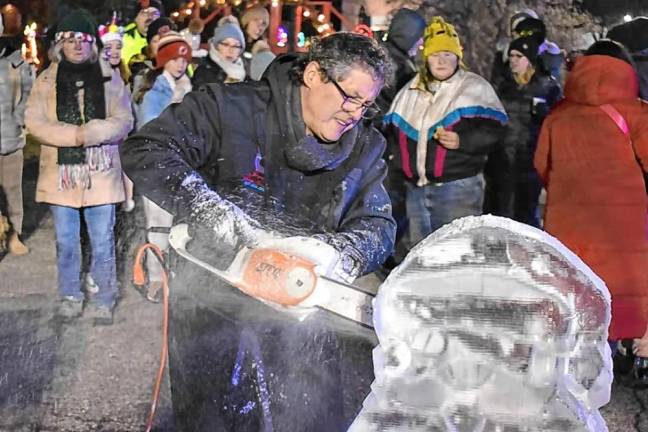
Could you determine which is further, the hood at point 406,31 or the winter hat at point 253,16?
the winter hat at point 253,16

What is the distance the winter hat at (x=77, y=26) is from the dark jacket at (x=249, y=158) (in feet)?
9.82

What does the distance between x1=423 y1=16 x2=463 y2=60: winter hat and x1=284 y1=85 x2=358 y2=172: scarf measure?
2925mm

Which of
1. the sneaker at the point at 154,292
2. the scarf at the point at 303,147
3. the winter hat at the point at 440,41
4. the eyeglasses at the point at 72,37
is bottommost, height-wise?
the sneaker at the point at 154,292

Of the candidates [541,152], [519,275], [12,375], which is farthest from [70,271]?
[519,275]

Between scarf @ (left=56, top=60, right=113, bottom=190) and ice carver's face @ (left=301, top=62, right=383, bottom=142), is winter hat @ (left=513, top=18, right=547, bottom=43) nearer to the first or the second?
scarf @ (left=56, top=60, right=113, bottom=190)

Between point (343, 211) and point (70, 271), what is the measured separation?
327cm

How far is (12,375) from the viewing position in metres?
4.62

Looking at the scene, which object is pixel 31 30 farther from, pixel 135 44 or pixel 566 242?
pixel 566 242

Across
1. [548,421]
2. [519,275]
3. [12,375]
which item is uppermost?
[519,275]

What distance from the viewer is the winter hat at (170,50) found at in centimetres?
600

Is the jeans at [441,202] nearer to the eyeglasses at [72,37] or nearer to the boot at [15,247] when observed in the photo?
the eyeglasses at [72,37]

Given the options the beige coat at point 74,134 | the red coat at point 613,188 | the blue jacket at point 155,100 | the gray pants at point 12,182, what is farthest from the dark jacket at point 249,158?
the gray pants at point 12,182

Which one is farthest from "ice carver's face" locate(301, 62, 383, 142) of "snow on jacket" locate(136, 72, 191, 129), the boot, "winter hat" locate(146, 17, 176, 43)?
the boot

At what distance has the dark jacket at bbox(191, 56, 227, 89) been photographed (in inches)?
253
